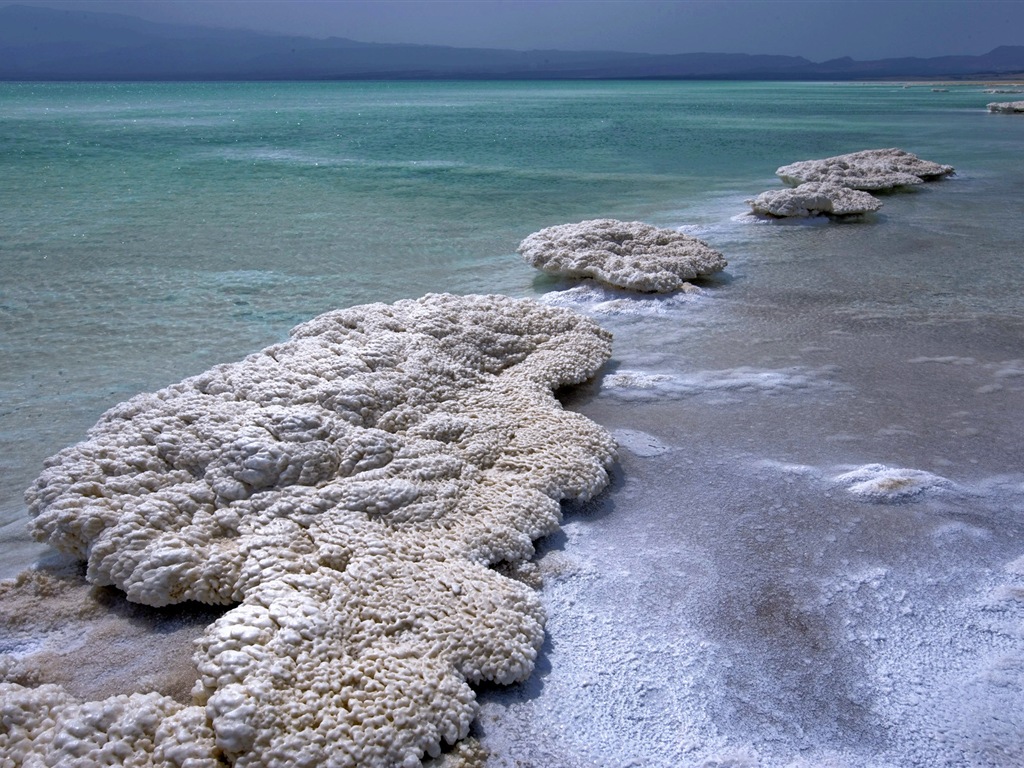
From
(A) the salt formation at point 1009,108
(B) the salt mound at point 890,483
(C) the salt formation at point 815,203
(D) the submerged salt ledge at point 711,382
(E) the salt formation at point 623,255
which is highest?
(A) the salt formation at point 1009,108

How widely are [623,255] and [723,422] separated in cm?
251

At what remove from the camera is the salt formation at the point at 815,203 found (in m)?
7.18

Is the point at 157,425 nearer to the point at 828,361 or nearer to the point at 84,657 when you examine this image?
the point at 84,657

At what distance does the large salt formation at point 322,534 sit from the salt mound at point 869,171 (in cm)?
699

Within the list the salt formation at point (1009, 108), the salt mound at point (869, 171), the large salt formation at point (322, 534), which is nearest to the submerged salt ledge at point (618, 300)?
the large salt formation at point (322, 534)

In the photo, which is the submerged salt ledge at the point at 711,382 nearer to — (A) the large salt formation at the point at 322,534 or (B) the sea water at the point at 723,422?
(B) the sea water at the point at 723,422

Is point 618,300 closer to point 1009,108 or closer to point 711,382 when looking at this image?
point 711,382

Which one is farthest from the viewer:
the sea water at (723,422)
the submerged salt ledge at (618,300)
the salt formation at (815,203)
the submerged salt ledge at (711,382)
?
the salt formation at (815,203)

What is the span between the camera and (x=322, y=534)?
2.17m

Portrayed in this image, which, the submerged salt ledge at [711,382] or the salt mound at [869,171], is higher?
the salt mound at [869,171]

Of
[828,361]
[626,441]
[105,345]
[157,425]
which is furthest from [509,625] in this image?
[105,345]

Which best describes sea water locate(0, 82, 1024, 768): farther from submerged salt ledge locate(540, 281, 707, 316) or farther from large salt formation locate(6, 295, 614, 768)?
large salt formation locate(6, 295, 614, 768)

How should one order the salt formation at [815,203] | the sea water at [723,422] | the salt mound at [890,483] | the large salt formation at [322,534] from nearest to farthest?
the large salt formation at [322,534] < the sea water at [723,422] < the salt mound at [890,483] < the salt formation at [815,203]

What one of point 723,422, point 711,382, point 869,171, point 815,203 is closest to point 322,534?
point 723,422
